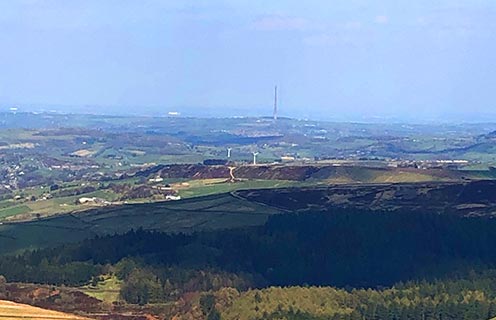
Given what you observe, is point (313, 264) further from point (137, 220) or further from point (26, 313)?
point (26, 313)

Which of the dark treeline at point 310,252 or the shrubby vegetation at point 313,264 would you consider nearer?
the shrubby vegetation at point 313,264

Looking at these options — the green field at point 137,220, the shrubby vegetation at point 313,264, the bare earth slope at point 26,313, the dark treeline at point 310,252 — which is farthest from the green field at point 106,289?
the green field at point 137,220

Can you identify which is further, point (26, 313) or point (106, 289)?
point (106, 289)

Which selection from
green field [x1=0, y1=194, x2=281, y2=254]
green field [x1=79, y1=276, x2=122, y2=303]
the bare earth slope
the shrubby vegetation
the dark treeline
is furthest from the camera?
green field [x1=0, y1=194, x2=281, y2=254]

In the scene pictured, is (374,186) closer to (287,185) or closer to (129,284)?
(287,185)

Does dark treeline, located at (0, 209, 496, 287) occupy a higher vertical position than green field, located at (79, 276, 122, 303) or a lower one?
higher

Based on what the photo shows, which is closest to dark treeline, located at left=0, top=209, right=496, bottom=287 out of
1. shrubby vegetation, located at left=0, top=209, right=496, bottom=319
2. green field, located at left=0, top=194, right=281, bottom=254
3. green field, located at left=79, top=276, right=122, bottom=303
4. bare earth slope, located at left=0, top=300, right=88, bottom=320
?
shrubby vegetation, located at left=0, top=209, right=496, bottom=319

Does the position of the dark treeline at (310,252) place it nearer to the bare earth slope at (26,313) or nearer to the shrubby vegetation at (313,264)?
the shrubby vegetation at (313,264)

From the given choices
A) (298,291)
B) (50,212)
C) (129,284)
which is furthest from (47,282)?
(50,212)

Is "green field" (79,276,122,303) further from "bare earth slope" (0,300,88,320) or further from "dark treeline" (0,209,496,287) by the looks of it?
"bare earth slope" (0,300,88,320)

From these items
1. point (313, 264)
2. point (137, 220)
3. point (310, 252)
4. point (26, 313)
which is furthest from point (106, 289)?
point (137, 220)

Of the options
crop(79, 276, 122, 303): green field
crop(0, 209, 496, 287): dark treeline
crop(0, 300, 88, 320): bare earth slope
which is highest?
crop(0, 300, 88, 320): bare earth slope

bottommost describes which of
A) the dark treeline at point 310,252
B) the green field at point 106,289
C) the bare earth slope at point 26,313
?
the green field at point 106,289
